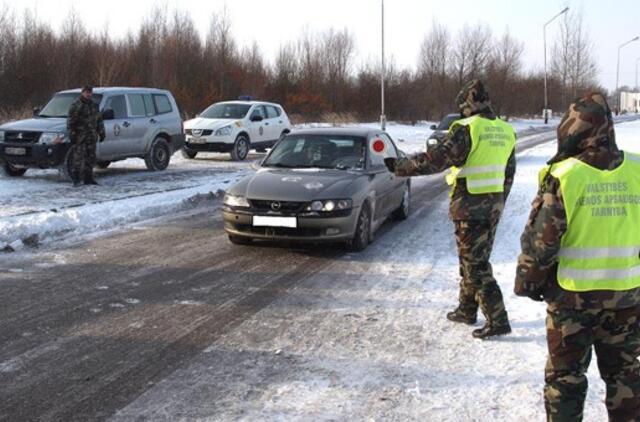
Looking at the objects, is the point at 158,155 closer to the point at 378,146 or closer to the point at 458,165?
the point at 378,146

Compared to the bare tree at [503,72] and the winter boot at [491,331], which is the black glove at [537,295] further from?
the bare tree at [503,72]

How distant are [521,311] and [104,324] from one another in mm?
3434

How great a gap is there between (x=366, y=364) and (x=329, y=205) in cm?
313

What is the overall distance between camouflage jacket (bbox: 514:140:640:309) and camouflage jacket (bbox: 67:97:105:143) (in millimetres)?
10965

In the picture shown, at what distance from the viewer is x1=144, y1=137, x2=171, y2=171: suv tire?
15.6 meters

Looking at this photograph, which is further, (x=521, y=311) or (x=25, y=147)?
(x=25, y=147)

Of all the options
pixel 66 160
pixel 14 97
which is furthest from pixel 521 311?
pixel 14 97

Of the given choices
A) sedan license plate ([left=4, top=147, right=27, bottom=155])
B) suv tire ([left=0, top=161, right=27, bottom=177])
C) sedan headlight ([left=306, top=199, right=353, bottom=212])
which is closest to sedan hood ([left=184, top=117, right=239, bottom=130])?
suv tire ([left=0, top=161, right=27, bottom=177])

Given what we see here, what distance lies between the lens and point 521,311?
5484 millimetres

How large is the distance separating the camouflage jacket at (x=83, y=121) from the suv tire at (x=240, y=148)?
6950 millimetres

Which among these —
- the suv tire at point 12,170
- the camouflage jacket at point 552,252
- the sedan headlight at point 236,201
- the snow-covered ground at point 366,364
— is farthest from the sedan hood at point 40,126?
the camouflage jacket at point 552,252

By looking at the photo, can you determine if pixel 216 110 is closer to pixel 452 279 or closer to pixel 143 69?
pixel 452 279

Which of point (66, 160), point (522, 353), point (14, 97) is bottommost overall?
point (522, 353)

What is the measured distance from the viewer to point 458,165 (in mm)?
4887
